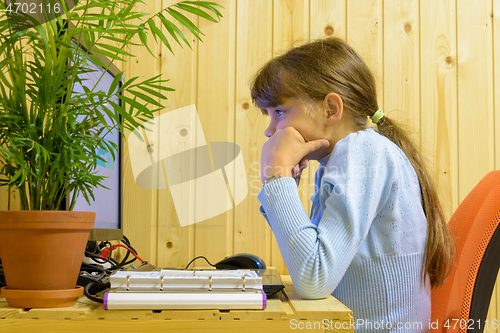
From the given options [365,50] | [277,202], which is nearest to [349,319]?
[277,202]

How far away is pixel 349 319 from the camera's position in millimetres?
613

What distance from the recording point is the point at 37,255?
2.06ft

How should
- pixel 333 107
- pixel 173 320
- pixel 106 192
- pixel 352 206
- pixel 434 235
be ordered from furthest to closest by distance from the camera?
pixel 106 192 → pixel 333 107 → pixel 434 235 → pixel 352 206 → pixel 173 320

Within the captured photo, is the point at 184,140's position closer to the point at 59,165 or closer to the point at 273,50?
the point at 273,50

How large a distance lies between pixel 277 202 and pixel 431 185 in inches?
14.9

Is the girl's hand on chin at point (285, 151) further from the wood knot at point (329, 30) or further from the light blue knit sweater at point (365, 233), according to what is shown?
the wood knot at point (329, 30)

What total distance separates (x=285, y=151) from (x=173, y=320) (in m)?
0.44

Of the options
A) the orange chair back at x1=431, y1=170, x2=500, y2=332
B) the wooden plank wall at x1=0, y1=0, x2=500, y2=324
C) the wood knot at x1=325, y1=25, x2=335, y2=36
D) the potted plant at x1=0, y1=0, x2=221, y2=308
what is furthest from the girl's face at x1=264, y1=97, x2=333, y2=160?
the wood knot at x1=325, y1=25, x2=335, y2=36

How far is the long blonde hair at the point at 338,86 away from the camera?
37.3 inches

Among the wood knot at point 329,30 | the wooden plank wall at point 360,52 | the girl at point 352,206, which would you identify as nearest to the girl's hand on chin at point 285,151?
the girl at point 352,206

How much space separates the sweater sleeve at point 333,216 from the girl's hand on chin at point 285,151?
0.19 ft

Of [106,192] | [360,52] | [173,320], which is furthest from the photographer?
[360,52]

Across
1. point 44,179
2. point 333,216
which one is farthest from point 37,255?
point 333,216

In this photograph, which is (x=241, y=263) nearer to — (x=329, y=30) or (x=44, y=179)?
(x=44, y=179)
